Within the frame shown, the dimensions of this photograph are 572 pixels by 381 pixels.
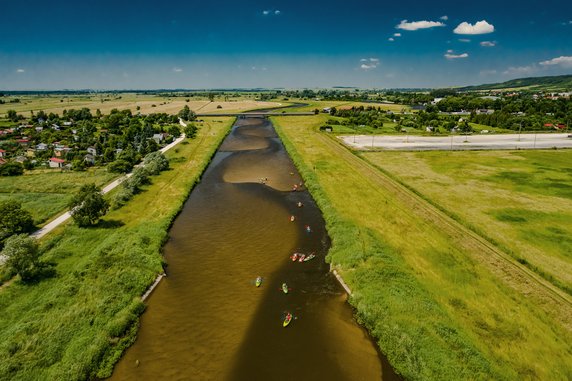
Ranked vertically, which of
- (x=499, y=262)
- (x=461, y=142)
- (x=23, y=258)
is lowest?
(x=499, y=262)

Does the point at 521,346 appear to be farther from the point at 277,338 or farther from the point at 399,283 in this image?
the point at 277,338

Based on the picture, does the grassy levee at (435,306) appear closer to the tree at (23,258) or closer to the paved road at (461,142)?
the tree at (23,258)

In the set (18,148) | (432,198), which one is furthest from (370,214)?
(18,148)

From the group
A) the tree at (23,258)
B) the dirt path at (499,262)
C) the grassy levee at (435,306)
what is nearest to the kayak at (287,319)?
the grassy levee at (435,306)

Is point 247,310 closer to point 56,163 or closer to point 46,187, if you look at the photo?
point 46,187

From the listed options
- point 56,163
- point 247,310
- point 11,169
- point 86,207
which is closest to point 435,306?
point 247,310

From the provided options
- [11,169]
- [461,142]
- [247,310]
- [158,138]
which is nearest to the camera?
[247,310]
